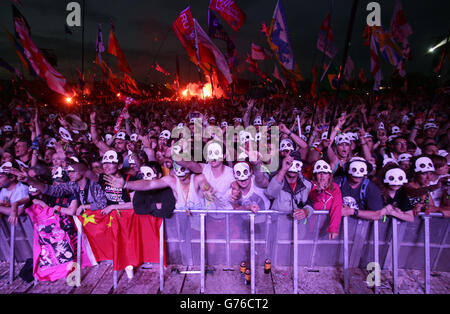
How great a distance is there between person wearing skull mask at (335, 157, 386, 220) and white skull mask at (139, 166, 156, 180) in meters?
3.45

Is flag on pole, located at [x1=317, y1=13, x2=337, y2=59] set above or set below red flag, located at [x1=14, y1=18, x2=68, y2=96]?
above

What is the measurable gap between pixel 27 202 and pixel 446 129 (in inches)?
464

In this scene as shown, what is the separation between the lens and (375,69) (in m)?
11.2

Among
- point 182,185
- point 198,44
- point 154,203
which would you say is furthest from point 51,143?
point 198,44

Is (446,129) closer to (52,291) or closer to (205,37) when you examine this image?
(205,37)

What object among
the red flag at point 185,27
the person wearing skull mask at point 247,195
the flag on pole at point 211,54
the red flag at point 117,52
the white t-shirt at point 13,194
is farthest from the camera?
the red flag at point 117,52

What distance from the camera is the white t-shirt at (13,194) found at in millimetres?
4547

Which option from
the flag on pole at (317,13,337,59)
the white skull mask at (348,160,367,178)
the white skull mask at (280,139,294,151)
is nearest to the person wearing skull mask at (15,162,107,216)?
the white skull mask at (280,139,294,151)

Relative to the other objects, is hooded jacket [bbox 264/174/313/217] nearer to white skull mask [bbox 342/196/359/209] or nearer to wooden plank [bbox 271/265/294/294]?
white skull mask [bbox 342/196/359/209]

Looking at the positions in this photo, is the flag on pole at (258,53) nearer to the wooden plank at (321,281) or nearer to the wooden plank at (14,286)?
the wooden plank at (321,281)

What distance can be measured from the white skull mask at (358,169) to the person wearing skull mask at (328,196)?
15.6 inches

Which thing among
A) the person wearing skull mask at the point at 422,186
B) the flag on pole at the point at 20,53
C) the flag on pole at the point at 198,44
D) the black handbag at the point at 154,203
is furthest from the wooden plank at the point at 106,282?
the flag on pole at the point at 20,53

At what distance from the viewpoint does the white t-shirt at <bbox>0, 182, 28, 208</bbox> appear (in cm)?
455

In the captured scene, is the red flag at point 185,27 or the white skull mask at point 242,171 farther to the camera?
the red flag at point 185,27
